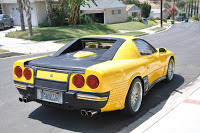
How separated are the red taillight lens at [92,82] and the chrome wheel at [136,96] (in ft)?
3.35

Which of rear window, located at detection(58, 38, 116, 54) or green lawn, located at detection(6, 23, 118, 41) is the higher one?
rear window, located at detection(58, 38, 116, 54)

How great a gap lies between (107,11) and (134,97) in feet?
129

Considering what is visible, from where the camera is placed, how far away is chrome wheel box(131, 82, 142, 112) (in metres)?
4.70

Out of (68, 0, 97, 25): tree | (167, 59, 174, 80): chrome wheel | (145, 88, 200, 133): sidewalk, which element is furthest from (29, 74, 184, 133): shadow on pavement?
Result: (68, 0, 97, 25): tree

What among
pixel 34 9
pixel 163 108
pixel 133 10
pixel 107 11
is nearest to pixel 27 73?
pixel 163 108

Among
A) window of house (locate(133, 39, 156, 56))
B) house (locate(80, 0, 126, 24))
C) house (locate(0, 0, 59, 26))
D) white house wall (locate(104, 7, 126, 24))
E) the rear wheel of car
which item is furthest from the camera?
house (locate(80, 0, 126, 24))

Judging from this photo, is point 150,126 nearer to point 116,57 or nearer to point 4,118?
point 116,57

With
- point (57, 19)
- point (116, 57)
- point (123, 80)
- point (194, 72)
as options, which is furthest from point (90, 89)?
point (57, 19)

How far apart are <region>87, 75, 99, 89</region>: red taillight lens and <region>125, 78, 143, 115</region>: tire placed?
82 cm

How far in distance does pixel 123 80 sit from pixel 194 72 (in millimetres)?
4845

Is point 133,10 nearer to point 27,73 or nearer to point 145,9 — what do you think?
point 145,9

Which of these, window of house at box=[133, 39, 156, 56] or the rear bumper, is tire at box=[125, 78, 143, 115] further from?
window of house at box=[133, 39, 156, 56]

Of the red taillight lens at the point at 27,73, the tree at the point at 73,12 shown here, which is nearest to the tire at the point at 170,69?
the red taillight lens at the point at 27,73

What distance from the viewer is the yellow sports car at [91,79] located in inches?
155
